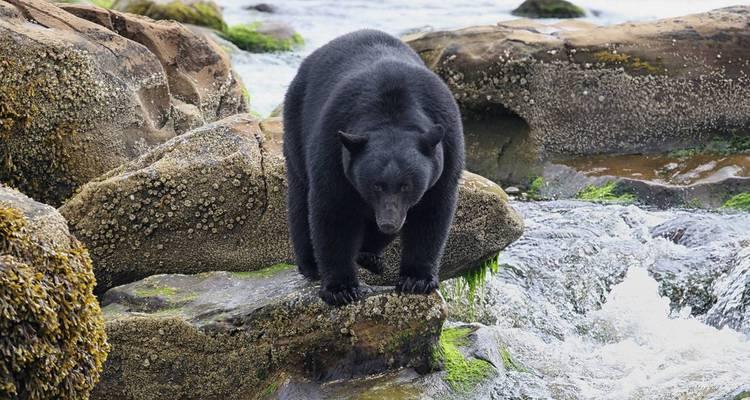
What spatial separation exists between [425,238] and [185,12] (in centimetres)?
1462

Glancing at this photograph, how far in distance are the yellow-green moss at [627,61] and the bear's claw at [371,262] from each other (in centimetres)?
568

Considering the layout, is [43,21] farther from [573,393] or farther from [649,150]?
[649,150]

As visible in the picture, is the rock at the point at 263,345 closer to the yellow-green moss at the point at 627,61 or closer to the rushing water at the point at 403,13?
the yellow-green moss at the point at 627,61

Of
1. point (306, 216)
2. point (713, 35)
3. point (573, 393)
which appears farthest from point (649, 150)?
point (306, 216)

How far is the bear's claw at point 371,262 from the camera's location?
7172 millimetres

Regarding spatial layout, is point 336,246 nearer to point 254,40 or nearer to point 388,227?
point 388,227

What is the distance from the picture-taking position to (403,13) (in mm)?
25906

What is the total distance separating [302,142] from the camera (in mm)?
6773

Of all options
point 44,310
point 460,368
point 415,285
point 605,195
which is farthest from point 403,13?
point 44,310

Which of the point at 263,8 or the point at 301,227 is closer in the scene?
the point at 301,227

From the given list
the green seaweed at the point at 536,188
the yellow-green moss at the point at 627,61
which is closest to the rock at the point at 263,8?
the yellow-green moss at the point at 627,61

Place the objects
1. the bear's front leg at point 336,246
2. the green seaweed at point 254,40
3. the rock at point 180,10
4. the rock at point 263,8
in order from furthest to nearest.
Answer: the rock at point 263,8 → the green seaweed at point 254,40 → the rock at point 180,10 → the bear's front leg at point 336,246

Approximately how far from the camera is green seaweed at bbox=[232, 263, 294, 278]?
24.0ft

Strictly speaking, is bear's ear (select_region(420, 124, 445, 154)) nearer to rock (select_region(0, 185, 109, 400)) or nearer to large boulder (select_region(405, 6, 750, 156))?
rock (select_region(0, 185, 109, 400))
